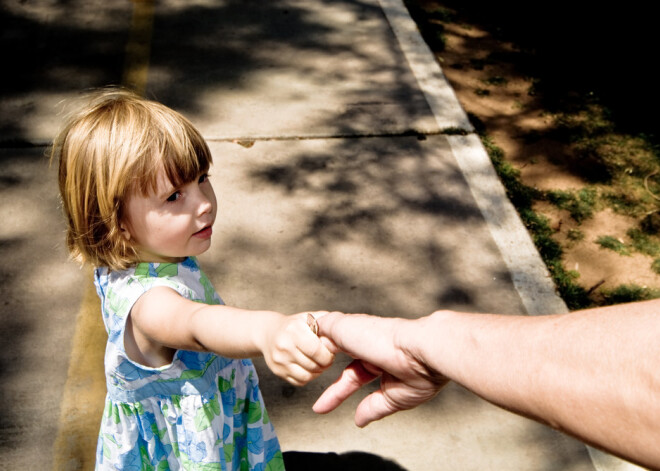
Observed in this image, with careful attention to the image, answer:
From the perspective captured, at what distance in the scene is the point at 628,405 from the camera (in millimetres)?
977

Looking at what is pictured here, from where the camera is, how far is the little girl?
4.84ft

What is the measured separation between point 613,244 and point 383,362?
2.41 metres

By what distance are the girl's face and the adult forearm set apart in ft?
2.28

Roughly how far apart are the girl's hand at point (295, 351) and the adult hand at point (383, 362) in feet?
0.29

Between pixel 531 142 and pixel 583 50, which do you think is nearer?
pixel 531 142

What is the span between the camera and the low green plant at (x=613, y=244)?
3.33 m

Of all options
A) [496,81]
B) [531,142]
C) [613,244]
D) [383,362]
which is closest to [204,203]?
[383,362]

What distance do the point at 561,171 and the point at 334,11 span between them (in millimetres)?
2537

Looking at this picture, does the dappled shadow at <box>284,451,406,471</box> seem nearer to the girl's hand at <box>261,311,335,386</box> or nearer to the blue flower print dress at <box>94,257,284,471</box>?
the blue flower print dress at <box>94,257,284,471</box>

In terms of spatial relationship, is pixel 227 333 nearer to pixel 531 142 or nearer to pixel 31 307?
pixel 31 307

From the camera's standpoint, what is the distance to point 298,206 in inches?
136

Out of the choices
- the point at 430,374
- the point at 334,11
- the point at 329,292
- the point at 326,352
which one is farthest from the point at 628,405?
the point at 334,11

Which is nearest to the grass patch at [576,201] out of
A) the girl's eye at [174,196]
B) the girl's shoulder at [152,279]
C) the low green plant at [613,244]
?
the low green plant at [613,244]

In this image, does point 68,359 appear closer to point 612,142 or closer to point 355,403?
point 355,403
